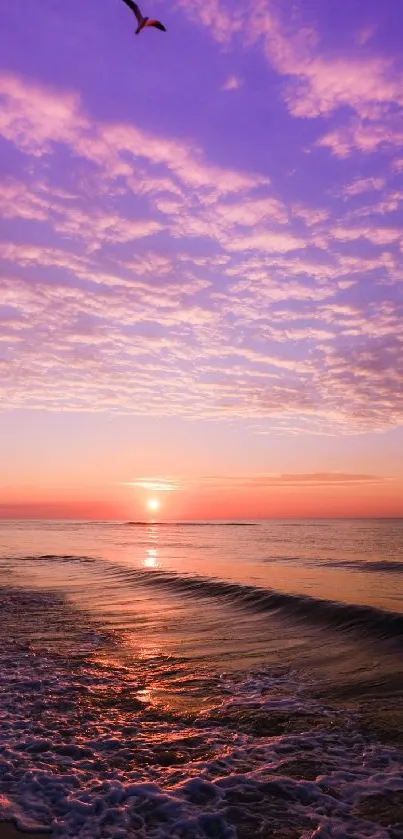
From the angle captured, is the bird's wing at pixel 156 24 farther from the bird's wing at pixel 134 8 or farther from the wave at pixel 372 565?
the wave at pixel 372 565

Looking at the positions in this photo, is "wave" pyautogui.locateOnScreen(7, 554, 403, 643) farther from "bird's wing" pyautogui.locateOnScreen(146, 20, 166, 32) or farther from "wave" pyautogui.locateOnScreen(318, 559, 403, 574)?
"bird's wing" pyautogui.locateOnScreen(146, 20, 166, 32)

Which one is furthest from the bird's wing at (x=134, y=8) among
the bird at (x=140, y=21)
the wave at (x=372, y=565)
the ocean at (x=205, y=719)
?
the wave at (x=372, y=565)

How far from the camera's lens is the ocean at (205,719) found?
5.59 m

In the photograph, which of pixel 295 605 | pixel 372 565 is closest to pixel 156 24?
pixel 295 605

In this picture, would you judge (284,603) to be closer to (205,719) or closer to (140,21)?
(205,719)

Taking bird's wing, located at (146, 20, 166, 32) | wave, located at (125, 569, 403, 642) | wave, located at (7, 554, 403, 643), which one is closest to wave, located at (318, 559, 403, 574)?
wave, located at (7, 554, 403, 643)

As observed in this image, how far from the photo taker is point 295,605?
17938 millimetres

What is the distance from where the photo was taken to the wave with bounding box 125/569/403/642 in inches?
579

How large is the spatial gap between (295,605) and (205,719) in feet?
33.9

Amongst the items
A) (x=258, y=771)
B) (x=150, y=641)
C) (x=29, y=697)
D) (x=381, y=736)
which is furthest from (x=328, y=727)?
(x=150, y=641)

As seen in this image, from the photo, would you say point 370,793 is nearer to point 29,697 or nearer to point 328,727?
point 328,727

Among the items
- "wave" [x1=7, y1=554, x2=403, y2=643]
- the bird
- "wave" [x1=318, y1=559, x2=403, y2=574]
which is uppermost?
the bird

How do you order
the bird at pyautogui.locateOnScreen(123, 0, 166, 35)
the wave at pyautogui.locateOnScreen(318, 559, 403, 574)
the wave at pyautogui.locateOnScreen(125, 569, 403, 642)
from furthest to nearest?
the wave at pyautogui.locateOnScreen(318, 559, 403, 574) < the wave at pyautogui.locateOnScreen(125, 569, 403, 642) < the bird at pyautogui.locateOnScreen(123, 0, 166, 35)

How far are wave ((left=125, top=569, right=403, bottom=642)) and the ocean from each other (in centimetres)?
9
